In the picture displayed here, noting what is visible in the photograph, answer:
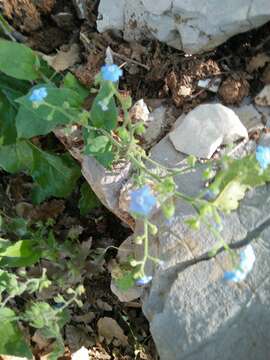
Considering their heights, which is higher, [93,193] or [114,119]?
[114,119]

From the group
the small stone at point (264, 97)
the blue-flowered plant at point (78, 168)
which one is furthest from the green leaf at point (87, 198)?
the small stone at point (264, 97)

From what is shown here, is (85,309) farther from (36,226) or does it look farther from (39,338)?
(36,226)

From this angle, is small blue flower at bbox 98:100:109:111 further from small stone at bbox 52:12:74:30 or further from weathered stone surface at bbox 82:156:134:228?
small stone at bbox 52:12:74:30

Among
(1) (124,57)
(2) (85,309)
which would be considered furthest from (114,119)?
(2) (85,309)

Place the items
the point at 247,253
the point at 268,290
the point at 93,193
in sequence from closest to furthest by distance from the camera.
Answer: the point at 247,253, the point at 268,290, the point at 93,193

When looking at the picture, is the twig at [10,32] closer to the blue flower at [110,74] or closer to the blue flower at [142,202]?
the blue flower at [110,74]

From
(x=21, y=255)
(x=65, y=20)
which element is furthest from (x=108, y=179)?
(x=65, y=20)

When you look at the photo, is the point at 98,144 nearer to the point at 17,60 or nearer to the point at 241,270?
the point at 17,60
